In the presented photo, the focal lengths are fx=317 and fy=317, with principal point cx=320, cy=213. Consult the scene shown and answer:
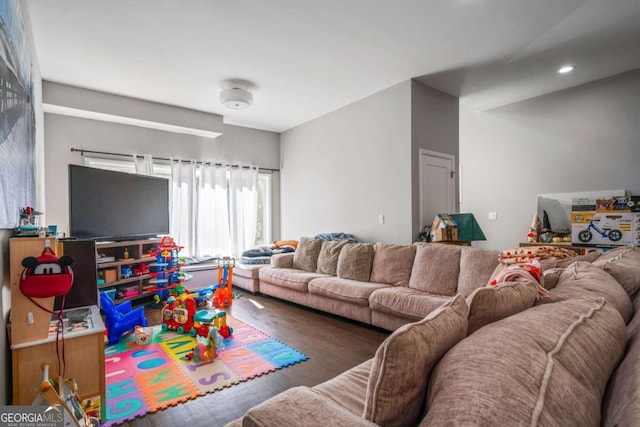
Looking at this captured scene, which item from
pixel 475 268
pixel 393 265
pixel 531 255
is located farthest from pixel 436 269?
pixel 531 255

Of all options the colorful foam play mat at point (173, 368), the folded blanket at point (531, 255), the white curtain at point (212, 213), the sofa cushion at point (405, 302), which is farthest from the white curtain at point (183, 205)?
the folded blanket at point (531, 255)

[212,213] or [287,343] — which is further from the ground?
[212,213]

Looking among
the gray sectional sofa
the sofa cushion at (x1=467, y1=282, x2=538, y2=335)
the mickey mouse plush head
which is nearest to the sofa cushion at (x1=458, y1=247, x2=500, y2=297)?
the gray sectional sofa

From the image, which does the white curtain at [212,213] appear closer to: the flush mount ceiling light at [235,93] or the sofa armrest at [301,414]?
the flush mount ceiling light at [235,93]

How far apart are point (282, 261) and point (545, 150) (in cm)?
403

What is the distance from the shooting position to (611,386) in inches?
28.0

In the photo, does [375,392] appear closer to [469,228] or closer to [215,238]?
[469,228]

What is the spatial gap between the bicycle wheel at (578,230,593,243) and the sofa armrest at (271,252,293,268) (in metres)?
3.65

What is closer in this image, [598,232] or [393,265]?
[393,265]

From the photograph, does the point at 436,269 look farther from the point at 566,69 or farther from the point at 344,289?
the point at 566,69

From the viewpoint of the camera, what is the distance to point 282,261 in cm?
460

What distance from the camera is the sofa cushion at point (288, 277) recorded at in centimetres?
390

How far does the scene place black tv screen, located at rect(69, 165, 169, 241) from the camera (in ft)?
10.2

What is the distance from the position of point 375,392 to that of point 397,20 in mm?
2849
